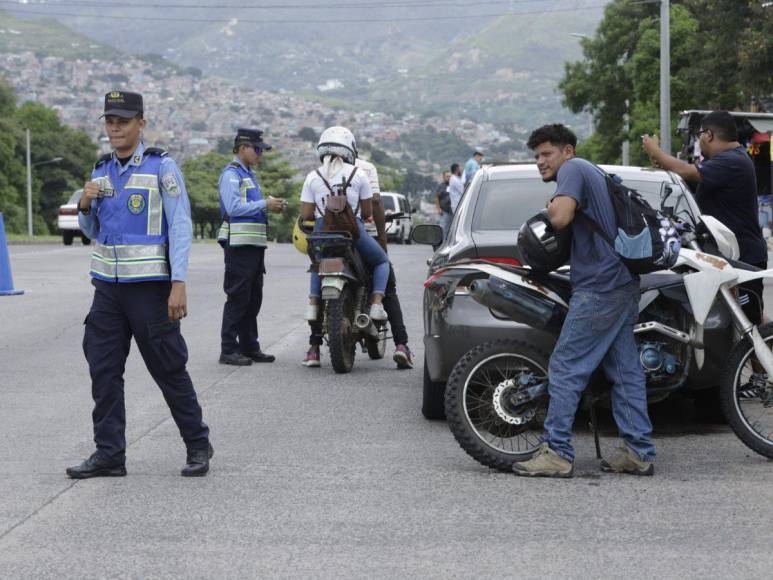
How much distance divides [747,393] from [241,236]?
5.15 metres

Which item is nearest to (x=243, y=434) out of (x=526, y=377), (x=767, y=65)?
(x=526, y=377)

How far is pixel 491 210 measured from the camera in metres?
9.12

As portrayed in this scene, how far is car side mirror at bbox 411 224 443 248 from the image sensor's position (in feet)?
33.8

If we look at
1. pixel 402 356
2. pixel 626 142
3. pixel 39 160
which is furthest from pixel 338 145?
pixel 39 160

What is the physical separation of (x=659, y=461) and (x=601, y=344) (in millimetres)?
840

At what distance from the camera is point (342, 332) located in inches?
431

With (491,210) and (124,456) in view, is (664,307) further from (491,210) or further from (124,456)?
(124,456)

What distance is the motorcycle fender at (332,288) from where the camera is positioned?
10.7m

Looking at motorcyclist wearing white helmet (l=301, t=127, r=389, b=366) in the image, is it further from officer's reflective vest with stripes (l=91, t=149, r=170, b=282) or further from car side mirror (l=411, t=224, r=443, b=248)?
officer's reflective vest with stripes (l=91, t=149, r=170, b=282)

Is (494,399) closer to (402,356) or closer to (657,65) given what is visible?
(402,356)

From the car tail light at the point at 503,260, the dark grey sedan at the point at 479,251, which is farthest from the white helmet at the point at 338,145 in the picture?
the car tail light at the point at 503,260

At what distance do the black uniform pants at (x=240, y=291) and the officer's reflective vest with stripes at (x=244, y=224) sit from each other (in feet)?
0.30

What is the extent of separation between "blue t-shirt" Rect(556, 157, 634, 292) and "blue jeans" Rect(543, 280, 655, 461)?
6 centimetres

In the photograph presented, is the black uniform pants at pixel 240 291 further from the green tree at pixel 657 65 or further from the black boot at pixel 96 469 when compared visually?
the green tree at pixel 657 65
